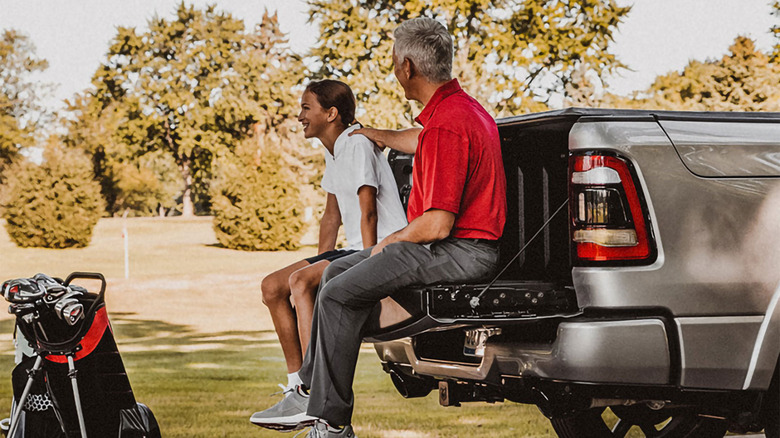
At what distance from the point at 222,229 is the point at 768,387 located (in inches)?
1496

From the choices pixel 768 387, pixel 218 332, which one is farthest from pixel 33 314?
pixel 218 332

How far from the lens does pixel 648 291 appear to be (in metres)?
3.80

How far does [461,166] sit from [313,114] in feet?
4.64

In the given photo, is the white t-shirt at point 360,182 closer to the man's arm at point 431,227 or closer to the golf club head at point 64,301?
the man's arm at point 431,227

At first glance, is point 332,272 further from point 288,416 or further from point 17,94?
point 17,94

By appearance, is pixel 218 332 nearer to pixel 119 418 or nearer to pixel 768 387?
pixel 119 418

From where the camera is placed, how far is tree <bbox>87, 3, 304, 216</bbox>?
49.6 m

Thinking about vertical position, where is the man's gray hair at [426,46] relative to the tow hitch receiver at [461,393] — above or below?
above

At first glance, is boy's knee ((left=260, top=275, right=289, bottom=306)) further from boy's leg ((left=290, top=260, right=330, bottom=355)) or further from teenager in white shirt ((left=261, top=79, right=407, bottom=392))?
boy's leg ((left=290, top=260, right=330, bottom=355))

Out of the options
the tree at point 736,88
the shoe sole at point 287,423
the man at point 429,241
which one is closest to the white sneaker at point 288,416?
the shoe sole at point 287,423

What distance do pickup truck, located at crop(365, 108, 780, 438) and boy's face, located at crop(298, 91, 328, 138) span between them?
1.39 m

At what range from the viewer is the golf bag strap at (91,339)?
15.7ft

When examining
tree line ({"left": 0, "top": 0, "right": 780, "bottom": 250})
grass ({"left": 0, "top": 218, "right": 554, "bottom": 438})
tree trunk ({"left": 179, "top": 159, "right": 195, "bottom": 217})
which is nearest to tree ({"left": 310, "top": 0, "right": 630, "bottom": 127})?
tree line ({"left": 0, "top": 0, "right": 780, "bottom": 250})

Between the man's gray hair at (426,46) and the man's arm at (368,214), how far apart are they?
2.74 ft
